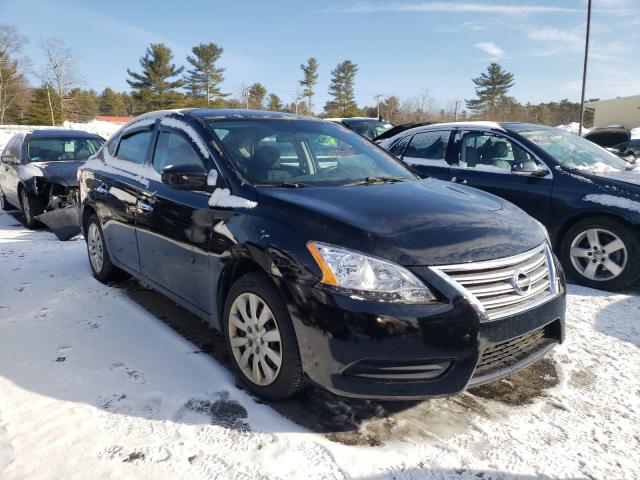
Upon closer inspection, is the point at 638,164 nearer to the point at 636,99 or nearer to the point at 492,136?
the point at 492,136

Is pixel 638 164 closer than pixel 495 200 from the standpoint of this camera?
No

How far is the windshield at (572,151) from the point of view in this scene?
5266 mm

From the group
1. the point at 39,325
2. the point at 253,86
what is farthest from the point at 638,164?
the point at 253,86

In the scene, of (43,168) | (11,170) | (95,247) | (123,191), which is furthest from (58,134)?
(123,191)

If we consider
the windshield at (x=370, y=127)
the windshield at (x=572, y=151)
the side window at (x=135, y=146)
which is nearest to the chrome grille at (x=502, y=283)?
the side window at (x=135, y=146)

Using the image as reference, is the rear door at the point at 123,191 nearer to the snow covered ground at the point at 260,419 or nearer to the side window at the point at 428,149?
the snow covered ground at the point at 260,419

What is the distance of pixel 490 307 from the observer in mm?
2365

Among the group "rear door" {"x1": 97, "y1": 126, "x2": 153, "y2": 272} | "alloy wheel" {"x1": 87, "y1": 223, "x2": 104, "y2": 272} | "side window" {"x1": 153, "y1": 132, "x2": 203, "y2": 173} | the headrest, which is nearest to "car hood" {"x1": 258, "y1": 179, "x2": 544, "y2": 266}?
the headrest

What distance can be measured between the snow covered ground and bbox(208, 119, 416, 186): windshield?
1.33 metres

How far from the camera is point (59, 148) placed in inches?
346

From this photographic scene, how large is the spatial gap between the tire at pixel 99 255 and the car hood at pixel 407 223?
8.57ft

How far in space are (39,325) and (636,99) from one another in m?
55.4

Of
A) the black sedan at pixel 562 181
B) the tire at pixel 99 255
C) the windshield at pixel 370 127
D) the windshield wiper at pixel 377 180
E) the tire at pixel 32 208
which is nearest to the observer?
the windshield wiper at pixel 377 180

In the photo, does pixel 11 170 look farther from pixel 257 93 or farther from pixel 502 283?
pixel 257 93
